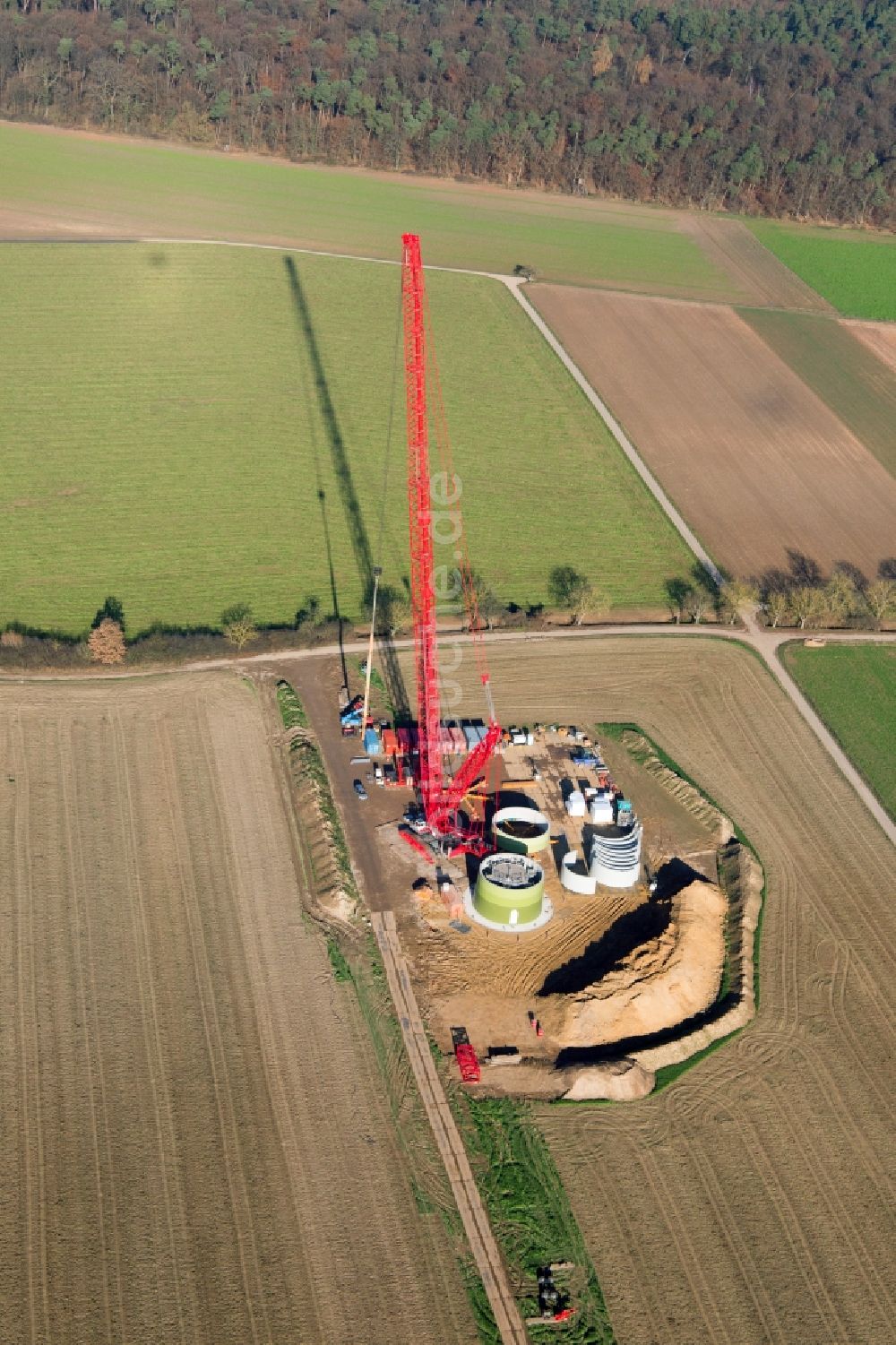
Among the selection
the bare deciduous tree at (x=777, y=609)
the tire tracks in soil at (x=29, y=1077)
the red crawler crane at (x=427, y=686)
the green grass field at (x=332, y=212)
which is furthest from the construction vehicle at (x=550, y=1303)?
the green grass field at (x=332, y=212)

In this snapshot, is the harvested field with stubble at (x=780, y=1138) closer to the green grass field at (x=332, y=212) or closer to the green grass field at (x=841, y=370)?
the green grass field at (x=841, y=370)

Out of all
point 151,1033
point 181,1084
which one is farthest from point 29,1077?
point 181,1084

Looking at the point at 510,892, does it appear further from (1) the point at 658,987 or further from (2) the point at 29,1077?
(2) the point at 29,1077

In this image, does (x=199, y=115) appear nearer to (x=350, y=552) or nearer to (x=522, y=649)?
(x=350, y=552)

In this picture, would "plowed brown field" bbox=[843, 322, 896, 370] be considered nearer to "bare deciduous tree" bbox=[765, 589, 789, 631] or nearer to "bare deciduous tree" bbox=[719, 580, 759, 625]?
"bare deciduous tree" bbox=[765, 589, 789, 631]

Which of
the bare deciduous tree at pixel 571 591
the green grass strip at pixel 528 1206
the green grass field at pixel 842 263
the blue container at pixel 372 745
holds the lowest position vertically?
the green grass strip at pixel 528 1206

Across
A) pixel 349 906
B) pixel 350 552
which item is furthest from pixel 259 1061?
pixel 350 552
